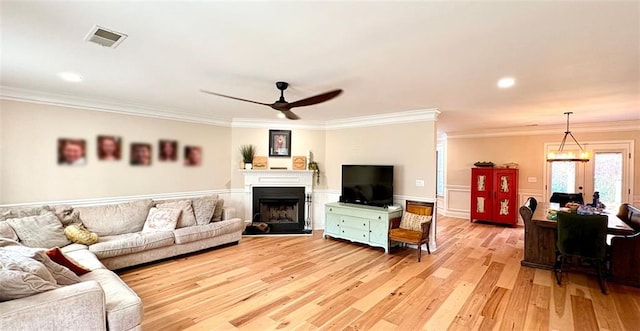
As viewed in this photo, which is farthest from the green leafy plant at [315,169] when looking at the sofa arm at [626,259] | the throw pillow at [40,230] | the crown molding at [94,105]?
the sofa arm at [626,259]

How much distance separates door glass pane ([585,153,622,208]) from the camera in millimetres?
5785

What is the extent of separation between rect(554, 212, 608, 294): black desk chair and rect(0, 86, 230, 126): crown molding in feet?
19.1

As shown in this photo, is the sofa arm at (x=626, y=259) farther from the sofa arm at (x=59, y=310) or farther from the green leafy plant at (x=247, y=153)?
the green leafy plant at (x=247, y=153)

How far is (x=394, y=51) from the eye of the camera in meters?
2.38

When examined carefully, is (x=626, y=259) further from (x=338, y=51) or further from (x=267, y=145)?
(x=267, y=145)

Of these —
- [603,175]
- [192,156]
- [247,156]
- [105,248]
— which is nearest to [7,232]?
[105,248]

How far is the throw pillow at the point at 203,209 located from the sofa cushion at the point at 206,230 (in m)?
0.16

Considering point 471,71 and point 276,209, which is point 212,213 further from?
point 471,71

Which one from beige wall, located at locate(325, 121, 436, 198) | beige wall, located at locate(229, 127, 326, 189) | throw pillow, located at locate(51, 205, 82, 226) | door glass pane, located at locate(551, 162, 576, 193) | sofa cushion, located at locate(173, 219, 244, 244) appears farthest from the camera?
door glass pane, located at locate(551, 162, 576, 193)

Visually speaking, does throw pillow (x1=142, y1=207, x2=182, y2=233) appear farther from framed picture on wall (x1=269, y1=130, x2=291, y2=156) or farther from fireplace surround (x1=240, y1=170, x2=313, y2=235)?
framed picture on wall (x1=269, y1=130, x2=291, y2=156)

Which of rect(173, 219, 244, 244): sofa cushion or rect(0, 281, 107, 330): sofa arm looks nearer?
rect(0, 281, 107, 330): sofa arm

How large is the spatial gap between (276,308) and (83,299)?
1.59 m

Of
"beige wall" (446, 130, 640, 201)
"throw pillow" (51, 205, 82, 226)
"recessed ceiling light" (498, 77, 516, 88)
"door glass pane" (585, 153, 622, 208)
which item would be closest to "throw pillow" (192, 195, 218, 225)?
"throw pillow" (51, 205, 82, 226)

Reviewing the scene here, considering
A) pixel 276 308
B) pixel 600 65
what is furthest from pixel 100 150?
pixel 600 65
